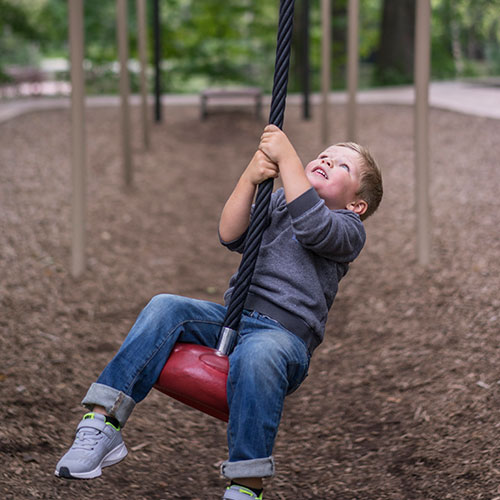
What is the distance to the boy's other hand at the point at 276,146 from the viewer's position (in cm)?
248

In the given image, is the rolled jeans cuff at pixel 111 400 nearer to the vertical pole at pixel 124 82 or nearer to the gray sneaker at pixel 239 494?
the gray sneaker at pixel 239 494

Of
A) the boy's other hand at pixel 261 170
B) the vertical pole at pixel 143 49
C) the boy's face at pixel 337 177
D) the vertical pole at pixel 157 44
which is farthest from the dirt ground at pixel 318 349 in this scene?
the vertical pole at pixel 157 44

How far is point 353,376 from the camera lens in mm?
4367

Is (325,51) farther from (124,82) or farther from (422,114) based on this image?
(422,114)

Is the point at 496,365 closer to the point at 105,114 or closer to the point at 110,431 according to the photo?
the point at 110,431

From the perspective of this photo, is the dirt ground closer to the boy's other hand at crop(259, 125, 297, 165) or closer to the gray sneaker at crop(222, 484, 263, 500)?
the gray sneaker at crop(222, 484, 263, 500)

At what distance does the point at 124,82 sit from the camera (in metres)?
7.78

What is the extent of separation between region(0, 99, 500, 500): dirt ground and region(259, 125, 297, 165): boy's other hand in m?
1.38

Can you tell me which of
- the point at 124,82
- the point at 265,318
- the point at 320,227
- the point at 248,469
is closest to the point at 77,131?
the point at 124,82

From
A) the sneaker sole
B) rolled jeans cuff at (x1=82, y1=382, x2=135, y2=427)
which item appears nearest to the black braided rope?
rolled jeans cuff at (x1=82, y1=382, x2=135, y2=427)

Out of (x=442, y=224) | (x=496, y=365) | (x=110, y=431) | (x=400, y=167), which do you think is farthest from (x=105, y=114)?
(x=110, y=431)

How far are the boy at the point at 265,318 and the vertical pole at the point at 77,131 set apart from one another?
3286 mm

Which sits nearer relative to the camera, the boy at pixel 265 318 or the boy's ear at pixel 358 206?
the boy at pixel 265 318

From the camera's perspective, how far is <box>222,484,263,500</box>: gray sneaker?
7.73 feet
